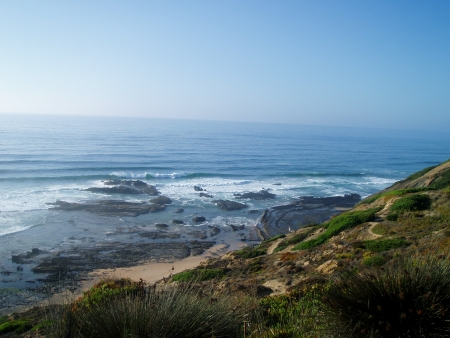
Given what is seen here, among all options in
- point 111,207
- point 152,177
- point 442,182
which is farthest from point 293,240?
point 152,177

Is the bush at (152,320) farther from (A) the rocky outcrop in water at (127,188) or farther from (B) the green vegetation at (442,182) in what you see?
(A) the rocky outcrop in water at (127,188)

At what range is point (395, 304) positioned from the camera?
4883mm

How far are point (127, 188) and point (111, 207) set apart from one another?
7908 mm

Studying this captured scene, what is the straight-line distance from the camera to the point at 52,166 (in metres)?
54.3

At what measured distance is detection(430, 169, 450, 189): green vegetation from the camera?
24.0 metres

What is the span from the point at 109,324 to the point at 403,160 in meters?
90.2

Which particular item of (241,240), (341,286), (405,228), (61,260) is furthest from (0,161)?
(341,286)

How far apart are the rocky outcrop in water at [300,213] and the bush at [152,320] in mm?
27012

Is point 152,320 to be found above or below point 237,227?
above

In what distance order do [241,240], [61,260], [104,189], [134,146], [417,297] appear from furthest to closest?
[134,146], [104,189], [241,240], [61,260], [417,297]

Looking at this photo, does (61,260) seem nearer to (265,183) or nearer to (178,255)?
(178,255)

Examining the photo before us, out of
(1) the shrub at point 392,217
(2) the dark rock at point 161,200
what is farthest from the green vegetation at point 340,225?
(2) the dark rock at point 161,200

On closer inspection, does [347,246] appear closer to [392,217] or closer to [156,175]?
[392,217]

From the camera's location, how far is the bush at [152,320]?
Answer: 15.9ft
